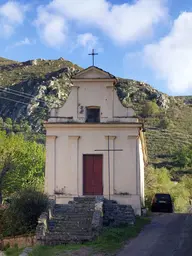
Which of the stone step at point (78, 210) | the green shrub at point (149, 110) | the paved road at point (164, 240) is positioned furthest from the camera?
the green shrub at point (149, 110)

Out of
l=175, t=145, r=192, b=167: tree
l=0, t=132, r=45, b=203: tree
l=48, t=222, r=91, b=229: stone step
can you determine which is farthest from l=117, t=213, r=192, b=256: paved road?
l=175, t=145, r=192, b=167: tree

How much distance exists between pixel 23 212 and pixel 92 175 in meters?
7.04

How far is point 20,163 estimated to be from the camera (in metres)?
46.2

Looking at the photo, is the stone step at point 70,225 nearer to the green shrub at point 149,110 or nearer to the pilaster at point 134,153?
the pilaster at point 134,153

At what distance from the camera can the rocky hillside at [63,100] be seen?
7294 cm

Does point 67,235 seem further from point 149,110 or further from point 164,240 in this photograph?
point 149,110

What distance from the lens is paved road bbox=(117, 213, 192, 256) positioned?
56.4 ft

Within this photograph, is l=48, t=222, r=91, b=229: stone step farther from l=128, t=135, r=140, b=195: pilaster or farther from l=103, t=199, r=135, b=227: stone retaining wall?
l=128, t=135, r=140, b=195: pilaster

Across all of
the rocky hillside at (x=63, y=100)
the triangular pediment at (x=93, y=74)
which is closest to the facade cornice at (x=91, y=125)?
the triangular pediment at (x=93, y=74)

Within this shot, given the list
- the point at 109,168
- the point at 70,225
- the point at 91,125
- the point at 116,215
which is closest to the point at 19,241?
the point at 70,225

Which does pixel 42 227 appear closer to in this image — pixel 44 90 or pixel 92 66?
pixel 92 66

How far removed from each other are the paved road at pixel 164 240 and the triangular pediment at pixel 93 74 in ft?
29.9

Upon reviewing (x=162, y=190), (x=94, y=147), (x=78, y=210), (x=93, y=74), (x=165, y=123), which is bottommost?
(x=78, y=210)

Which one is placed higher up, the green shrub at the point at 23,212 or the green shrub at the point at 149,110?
the green shrub at the point at 149,110
